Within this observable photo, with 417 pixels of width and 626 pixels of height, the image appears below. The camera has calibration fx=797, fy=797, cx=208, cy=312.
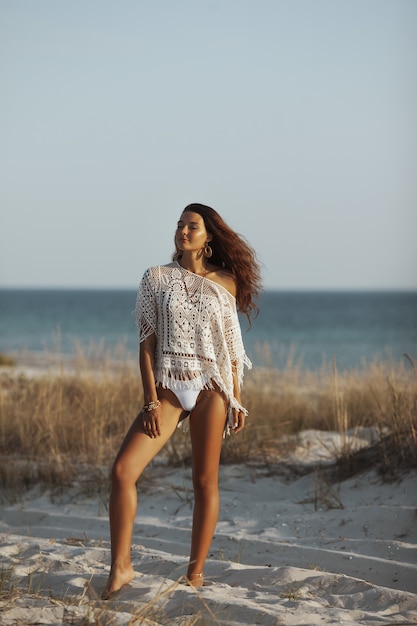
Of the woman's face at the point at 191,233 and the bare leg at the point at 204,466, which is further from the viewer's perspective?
the woman's face at the point at 191,233

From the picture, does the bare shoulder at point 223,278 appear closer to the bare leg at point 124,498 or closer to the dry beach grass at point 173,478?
the bare leg at point 124,498

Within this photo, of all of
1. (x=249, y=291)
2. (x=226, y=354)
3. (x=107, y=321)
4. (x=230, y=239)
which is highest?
(x=230, y=239)

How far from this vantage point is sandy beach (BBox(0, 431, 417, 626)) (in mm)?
3760

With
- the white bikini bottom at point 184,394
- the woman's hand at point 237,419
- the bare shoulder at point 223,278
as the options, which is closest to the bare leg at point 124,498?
the white bikini bottom at point 184,394

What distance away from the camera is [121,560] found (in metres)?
4.10

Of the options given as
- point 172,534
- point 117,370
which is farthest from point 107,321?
point 172,534

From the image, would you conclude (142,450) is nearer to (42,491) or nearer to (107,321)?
(42,491)

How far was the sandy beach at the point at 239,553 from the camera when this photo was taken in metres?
3.76

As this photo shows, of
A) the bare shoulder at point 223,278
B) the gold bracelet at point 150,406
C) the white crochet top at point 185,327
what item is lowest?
the gold bracelet at point 150,406

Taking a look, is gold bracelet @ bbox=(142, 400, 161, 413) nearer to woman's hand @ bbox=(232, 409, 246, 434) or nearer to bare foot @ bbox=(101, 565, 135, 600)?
woman's hand @ bbox=(232, 409, 246, 434)

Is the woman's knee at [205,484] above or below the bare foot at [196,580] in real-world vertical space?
above

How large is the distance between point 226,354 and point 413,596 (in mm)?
1580

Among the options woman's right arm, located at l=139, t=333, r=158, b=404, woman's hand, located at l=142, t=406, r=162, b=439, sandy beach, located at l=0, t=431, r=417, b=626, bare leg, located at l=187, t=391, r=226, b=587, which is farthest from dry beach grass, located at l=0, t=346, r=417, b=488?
woman's hand, located at l=142, t=406, r=162, b=439

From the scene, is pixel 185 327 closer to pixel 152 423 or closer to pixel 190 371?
pixel 190 371
